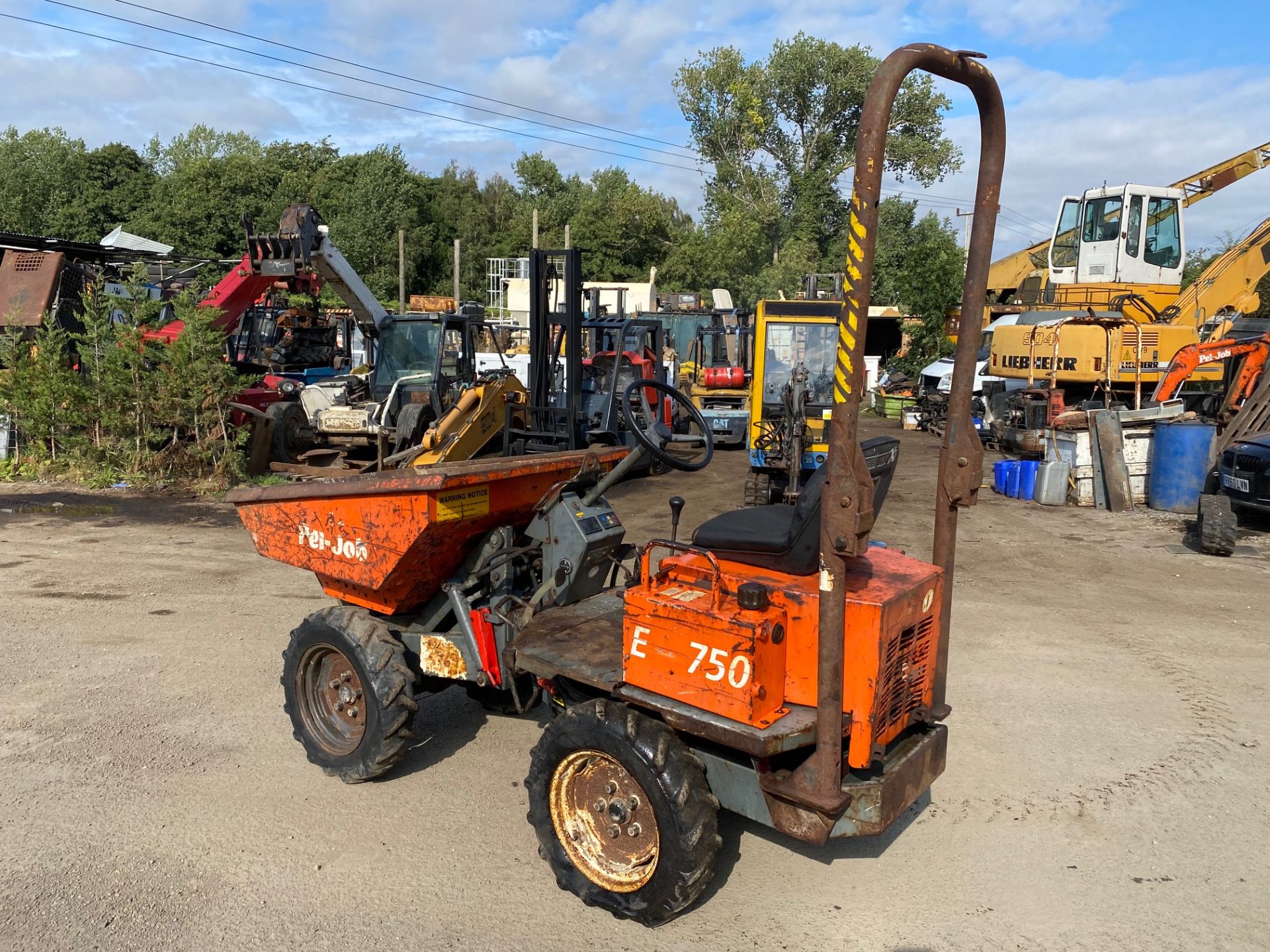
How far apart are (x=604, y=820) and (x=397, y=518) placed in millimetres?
→ 1554

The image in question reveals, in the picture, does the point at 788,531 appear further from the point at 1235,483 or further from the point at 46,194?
the point at 46,194

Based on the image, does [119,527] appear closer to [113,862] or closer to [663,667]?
[113,862]

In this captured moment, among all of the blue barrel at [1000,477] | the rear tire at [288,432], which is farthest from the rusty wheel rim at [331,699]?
the blue barrel at [1000,477]

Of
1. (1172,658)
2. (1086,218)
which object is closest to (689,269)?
(1086,218)

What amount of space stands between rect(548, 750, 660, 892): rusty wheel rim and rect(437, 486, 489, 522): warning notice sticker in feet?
3.85

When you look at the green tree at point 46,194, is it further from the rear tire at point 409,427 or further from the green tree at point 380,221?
the rear tire at point 409,427

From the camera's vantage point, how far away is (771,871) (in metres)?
3.65

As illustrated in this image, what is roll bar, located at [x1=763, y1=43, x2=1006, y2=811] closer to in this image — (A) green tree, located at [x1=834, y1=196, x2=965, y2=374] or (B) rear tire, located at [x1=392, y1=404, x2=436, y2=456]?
(B) rear tire, located at [x1=392, y1=404, x2=436, y2=456]

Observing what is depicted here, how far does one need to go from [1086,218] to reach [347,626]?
17677 millimetres

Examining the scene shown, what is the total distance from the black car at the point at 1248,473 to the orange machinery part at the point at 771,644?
785 cm

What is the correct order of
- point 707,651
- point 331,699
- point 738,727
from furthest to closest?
point 331,699, point 707,651, point 738,727

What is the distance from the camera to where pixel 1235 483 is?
962 centimetres

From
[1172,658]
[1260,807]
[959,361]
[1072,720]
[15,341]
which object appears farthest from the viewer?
[15,341]

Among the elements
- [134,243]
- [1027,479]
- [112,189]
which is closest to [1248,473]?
[1027,479]
